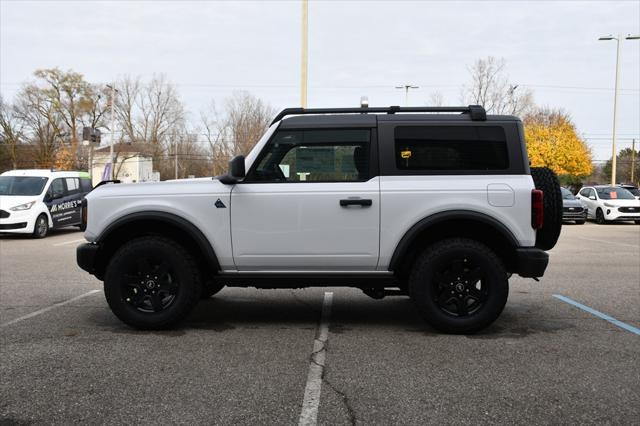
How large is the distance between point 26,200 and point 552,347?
46.3ft

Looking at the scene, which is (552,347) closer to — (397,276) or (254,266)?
(397,276)

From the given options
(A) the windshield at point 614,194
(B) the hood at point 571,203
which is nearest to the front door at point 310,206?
(B) the hood at point 571,203

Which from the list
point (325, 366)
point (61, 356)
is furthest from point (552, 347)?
point (61, 356)

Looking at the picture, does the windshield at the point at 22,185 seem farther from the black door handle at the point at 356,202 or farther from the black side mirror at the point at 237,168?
the black door handle at the point at 356,202

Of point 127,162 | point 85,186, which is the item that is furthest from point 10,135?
point 85,186

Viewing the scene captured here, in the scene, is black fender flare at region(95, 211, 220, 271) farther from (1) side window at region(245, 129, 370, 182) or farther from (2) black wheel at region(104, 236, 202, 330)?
(1) side window at region(245, 129, 370, 182)

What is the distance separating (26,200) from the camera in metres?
14.5

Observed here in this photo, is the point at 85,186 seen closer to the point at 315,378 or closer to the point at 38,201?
the point at 38,201

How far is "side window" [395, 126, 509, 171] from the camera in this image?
484 cm

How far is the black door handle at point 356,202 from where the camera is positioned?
4.75 metres

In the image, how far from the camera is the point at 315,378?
3707 mm

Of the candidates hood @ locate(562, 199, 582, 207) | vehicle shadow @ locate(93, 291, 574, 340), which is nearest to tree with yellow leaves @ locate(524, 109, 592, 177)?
hood @ locate(562, 199, 582, 207)

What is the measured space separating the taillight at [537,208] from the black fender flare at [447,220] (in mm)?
233

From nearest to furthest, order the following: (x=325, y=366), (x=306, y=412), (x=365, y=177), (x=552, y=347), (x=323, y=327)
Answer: (x=306, y=412) < (x=325, y=366) < (x=552, y=347) < (x=365, y=177) < (x=323, y=327)
